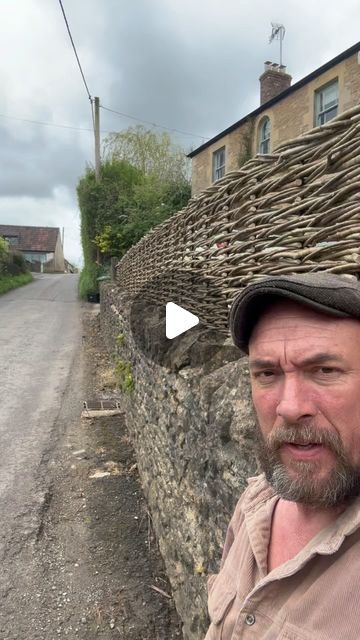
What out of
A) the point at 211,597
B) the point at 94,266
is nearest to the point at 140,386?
the point at 211,597

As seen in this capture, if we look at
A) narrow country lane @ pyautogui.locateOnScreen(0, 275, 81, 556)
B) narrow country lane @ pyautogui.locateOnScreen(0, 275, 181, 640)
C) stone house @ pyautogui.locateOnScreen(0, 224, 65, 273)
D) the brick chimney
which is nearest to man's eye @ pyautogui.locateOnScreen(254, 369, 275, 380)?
narrow country lane @ pyautogui.locateOnScreen(0, 275, 181, 640)

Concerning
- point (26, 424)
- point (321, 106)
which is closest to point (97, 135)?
point (321, 106)

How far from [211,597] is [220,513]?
103 centimetres

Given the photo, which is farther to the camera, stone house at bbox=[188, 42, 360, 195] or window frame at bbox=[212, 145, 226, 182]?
window frame at bbox=[212, 145, 226, 182]

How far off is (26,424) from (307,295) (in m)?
6.37

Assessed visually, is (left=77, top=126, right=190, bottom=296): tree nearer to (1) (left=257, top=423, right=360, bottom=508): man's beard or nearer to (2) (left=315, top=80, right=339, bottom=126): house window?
(2) (left=315, top=80, right=339, bottom=126): house window

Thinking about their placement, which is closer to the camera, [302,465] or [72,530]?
[302,465]

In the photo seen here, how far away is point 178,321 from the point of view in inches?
159

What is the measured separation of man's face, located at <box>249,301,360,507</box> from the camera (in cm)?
115

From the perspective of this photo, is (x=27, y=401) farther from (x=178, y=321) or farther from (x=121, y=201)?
(x=121, y=201)

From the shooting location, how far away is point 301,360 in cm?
122

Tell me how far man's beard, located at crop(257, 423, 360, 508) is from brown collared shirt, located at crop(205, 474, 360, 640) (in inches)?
1.8

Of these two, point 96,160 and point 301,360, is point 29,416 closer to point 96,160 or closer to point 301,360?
point 301,360

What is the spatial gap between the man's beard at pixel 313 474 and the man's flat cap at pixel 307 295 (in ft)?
0.94
